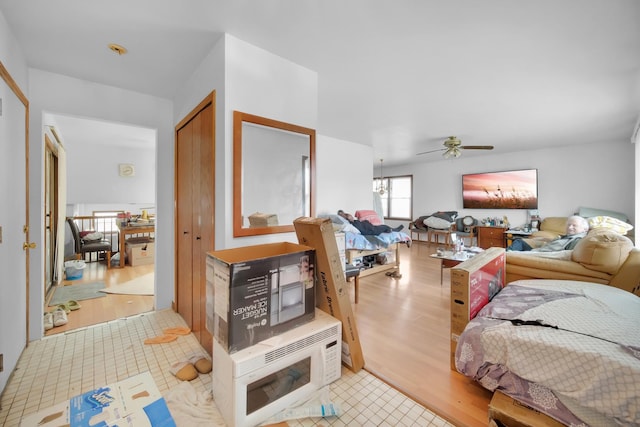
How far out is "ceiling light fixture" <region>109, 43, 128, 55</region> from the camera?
6.42 ft

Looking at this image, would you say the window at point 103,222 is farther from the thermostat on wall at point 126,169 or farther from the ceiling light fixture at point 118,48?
the ceiling light fixture at point 118,48

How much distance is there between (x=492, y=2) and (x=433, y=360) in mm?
2438

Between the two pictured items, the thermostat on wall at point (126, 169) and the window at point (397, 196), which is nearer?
the thermostat on wall at point (126, 169)

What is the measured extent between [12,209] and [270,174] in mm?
1766

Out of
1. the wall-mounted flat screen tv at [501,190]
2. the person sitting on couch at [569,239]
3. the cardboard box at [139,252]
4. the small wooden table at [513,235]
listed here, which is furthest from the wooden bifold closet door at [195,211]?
the wall-mounted flat screen tv at [501,190]

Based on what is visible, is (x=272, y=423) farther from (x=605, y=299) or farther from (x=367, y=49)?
(x=367, y=49)

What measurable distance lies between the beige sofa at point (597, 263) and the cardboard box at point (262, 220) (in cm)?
231

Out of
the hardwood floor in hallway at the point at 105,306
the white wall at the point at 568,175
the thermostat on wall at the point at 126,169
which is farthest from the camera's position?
the thermostat on wall at the point at 126,169

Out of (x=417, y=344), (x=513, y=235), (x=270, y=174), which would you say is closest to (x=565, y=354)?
(x=417, y=344)

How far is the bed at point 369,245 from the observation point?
147 inches

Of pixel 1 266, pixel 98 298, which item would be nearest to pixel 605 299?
pixel 1 266

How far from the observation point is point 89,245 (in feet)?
15.4

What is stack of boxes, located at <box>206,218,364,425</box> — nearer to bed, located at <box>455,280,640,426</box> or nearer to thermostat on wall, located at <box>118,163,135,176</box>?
bed, located at <box>455,280,640,426</box>

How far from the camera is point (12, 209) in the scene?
1803mm
